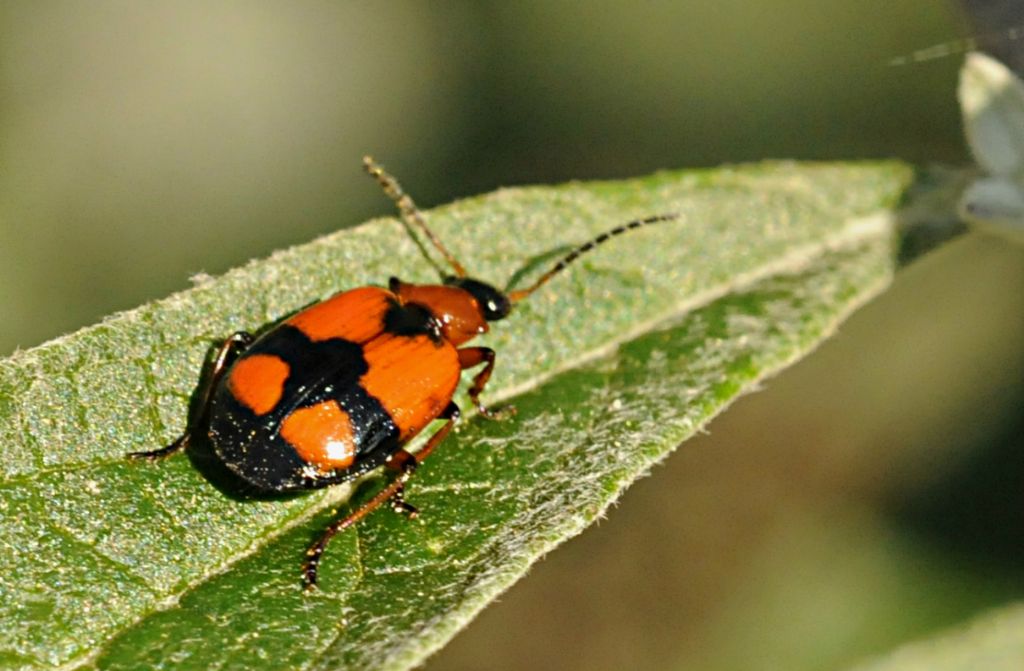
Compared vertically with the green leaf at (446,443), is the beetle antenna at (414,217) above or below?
above

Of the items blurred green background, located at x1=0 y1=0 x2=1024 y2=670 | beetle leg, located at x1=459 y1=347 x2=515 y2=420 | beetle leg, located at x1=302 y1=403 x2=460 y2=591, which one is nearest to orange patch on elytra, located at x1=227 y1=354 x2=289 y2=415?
beetle leg, located at x1=302 y1=403 x2=460 y2=591

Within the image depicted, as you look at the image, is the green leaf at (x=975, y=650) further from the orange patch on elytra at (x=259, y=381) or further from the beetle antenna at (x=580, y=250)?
the orange patch on elytra at (x=259, y=381)

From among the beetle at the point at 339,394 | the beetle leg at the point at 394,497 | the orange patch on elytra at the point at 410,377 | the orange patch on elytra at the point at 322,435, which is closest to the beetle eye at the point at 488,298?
the beetle at the point at 339,394

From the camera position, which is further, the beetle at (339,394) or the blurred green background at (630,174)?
the blurred green background at (630,174)

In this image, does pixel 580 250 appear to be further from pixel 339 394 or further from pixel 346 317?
pixel 339 394

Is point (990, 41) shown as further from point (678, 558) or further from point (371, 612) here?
point (678, 558)

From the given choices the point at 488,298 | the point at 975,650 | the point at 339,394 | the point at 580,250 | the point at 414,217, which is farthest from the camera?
the point at 975,650

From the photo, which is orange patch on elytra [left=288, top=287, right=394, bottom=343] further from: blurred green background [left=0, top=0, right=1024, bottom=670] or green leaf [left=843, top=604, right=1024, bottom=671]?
green leaf [left=843, top=604, right=1024, bottom=671]

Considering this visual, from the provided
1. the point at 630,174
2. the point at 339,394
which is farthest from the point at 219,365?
the point at 630,174
